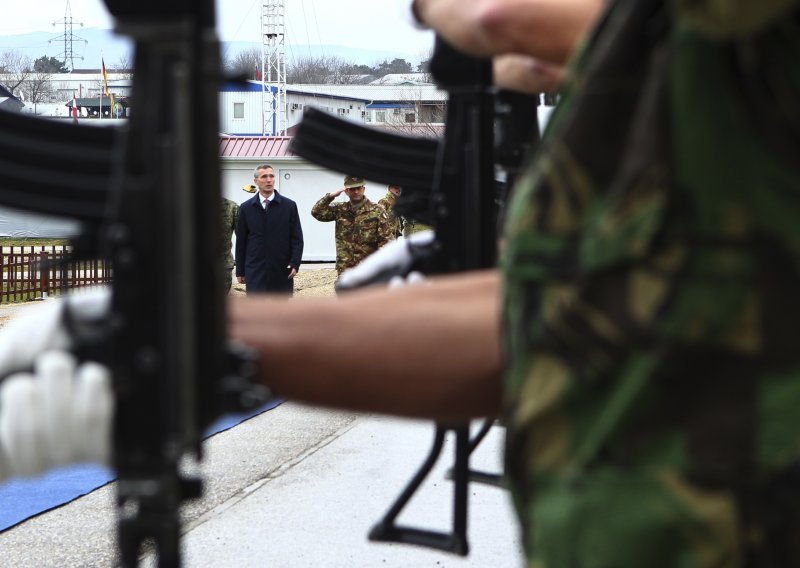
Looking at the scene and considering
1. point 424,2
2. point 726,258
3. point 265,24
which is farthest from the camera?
point 265,24

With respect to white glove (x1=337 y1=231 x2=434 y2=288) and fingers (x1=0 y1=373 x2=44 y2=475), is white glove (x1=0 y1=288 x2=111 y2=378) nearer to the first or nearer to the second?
fingers (x1=0 y1=373 x2=44 y2=475)

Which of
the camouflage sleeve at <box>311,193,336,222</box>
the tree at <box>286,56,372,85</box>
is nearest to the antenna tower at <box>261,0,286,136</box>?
the tree at <box>286,56,372,85</box>

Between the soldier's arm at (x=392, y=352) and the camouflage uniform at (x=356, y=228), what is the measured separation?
1113cm

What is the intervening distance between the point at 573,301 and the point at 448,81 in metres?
1.55

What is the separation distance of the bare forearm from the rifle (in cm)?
47

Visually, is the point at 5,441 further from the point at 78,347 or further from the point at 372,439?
the point at 372,439

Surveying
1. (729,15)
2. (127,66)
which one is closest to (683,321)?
(729,15)

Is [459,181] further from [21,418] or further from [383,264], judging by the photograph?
[21,418]

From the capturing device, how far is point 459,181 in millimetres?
2449

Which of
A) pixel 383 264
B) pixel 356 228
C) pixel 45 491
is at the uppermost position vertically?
pixel 383 264

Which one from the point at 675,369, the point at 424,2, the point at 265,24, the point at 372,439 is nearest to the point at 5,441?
the point at 675,369

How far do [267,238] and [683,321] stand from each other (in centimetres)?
Answer: 1091

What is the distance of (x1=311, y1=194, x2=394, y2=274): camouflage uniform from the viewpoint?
40.4ft

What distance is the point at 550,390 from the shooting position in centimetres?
98
